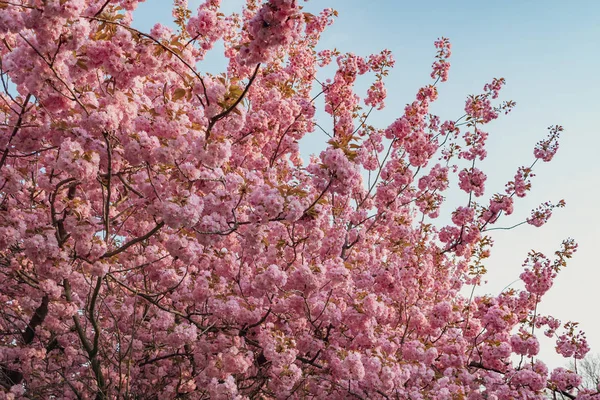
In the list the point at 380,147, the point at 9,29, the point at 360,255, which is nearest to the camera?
the point at 9,29

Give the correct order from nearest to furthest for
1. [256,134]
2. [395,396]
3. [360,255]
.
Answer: [395,396], [256,134], [360,255]

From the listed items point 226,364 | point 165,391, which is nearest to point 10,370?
point 165,391

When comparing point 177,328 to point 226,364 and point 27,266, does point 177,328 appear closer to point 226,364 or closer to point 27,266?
point 226,364

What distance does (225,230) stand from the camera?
14.7ft

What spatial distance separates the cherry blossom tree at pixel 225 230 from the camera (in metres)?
4.22

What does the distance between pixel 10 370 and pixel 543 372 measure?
7759 mm

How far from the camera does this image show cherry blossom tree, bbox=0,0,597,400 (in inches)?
166

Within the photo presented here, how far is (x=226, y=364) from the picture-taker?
5.55 metres

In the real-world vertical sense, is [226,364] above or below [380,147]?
below

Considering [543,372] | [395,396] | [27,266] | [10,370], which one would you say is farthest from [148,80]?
[543,372]

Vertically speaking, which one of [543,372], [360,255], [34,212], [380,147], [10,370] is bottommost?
[10,370]

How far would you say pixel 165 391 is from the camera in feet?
23.3

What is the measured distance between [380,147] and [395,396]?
203 inches

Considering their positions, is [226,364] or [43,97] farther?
[226,364]
